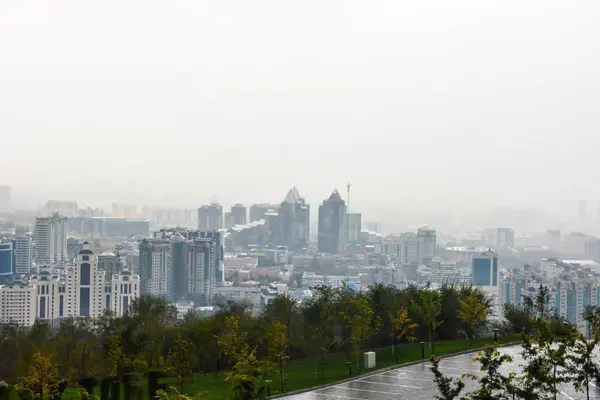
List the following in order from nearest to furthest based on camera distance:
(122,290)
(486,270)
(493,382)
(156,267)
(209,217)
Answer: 1. (493,382)
2. (122,290)
3. (156,267)
4. (486,270)
5. (209,217)

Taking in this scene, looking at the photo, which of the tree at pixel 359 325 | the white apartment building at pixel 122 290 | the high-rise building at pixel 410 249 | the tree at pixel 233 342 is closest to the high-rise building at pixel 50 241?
the white apartment building at pixel 122 290

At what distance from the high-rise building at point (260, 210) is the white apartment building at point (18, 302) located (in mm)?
50445

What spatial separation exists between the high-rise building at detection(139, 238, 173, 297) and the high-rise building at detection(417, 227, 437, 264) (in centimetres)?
2554

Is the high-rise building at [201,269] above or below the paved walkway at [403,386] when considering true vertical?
below

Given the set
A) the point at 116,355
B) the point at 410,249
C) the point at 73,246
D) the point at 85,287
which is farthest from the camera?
the point at 410,249

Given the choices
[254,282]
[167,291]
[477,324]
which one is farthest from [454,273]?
[477,324]

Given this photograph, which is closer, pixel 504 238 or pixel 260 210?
pixel 504 238

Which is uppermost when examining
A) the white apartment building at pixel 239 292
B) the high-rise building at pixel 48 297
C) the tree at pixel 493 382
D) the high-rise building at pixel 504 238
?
the tree at pixel 493 382

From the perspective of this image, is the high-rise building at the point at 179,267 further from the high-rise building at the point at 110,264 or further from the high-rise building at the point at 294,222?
the high-rise building at the point at 294,222

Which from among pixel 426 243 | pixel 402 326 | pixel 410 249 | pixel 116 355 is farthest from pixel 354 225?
pixel 116 355

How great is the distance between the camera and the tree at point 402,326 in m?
11.7

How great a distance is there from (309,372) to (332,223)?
7433 centimetres

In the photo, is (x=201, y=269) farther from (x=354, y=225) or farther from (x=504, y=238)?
(x=354, y=225)

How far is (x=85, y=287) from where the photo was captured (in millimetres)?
45500
